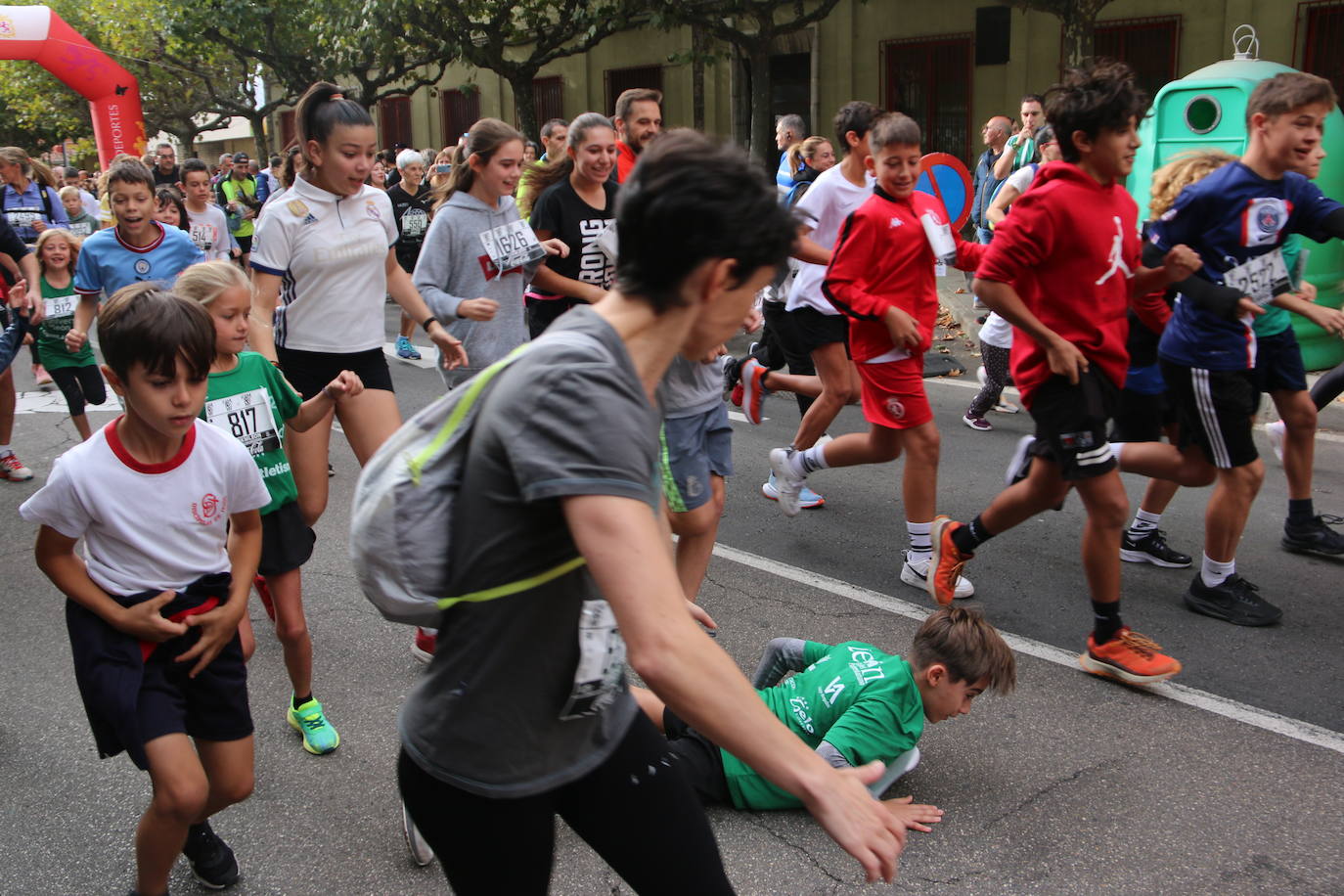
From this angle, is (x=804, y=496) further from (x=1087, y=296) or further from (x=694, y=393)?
(x=1087, y=296)

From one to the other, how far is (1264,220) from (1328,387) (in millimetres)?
2120

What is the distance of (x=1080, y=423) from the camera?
13.1 ft

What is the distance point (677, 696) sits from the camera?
1485 mm

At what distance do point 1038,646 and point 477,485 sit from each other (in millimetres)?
3337

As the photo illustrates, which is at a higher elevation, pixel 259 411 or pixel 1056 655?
pixel 259 411

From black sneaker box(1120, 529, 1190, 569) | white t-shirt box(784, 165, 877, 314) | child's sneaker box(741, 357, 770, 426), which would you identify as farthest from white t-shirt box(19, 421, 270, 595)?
black sneaker box(1120, 529, 1190, 569)

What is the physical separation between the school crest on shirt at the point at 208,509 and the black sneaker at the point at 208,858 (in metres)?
0.82

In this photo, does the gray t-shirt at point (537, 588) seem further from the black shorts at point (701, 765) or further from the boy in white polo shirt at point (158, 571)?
the black shorts at point (701, 765)

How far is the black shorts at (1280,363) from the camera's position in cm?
479

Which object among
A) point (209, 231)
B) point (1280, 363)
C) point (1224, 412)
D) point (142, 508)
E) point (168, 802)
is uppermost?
point (209, 231)

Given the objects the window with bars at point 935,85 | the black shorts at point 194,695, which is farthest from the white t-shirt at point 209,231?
the window with bars at point 935,85

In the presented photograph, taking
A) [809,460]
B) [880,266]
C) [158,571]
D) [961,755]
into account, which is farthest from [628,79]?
[158,571]

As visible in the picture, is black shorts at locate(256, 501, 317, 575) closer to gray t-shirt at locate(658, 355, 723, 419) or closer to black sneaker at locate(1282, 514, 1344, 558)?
gray t-shirt at locate(658, 355, 723, 419)

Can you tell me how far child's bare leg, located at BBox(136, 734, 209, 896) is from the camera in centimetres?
258
